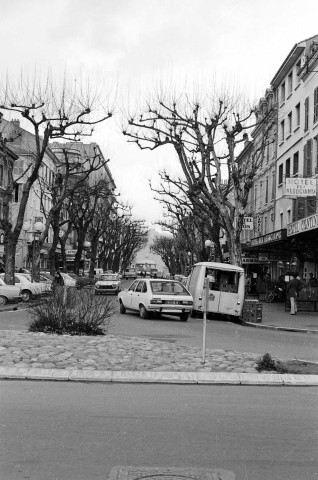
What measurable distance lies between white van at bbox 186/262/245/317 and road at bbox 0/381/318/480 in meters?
15.4

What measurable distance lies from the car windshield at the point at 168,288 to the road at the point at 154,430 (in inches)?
554

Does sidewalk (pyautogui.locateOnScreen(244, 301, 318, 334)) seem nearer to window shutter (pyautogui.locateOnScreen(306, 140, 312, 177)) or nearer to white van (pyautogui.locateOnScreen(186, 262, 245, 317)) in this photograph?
white van (pyautogui.locateOnScreen(186, 262, 245, 317))

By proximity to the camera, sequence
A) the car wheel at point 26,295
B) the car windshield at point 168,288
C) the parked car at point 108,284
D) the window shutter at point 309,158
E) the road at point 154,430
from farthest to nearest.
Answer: the parked car at point 108,284, the window shutter at point 309,158, the car wheel at point 26,295, the car windshield at point 168,288, the road at point 154,430

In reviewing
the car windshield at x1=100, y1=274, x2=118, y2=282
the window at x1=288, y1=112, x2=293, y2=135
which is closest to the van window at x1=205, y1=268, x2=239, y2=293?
the window at x1=288, y1=112, x2=293, y2=135

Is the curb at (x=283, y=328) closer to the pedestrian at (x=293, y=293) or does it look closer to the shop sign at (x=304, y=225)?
the pedestrian at (x=293, y=293)

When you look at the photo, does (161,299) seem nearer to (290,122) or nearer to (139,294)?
(139,294)

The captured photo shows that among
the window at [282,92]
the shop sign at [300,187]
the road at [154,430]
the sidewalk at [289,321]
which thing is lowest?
the road at [154,430]

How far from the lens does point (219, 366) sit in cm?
1070

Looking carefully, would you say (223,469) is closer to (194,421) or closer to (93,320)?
(194,421)

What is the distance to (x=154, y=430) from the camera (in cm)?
646

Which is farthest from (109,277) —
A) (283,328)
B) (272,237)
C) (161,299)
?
(283,328)

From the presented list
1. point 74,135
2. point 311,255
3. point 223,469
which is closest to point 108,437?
point 223,469

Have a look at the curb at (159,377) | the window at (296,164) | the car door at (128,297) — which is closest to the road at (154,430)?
the curb at (159,377)

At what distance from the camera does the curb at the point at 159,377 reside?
953 cm
